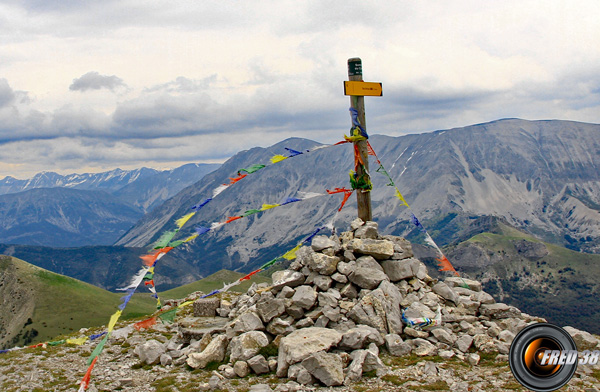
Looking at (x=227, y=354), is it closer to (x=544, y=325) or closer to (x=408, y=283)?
(x=408, y=283)

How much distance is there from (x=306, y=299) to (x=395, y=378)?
213 inches

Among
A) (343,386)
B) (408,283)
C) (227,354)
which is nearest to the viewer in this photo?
(343,386)

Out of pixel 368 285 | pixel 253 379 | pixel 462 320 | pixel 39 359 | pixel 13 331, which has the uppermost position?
pixel 368 285

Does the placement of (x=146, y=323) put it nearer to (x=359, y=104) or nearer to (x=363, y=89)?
(x=359, y=104)

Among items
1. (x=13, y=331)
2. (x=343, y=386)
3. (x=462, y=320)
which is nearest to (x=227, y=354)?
(x=343, y=386)

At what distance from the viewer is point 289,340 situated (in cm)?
1727

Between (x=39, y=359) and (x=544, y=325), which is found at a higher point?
(x=544, y=325)

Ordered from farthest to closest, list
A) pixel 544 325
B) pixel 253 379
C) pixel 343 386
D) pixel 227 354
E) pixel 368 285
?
pixel 368 285 → pixel 227 354 → pixel 253 379 → pixel 343 386 → pixel 544 325

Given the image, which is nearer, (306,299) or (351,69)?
(306,299)

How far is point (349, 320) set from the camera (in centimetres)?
1891

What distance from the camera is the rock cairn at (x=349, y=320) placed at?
54.9ft

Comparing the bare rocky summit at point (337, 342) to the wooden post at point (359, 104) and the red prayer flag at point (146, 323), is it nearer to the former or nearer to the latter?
the red prayer flag at point (146, 323)

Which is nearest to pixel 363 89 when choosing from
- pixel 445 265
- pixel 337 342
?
pixel 445 265

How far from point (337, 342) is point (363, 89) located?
41.8ft
